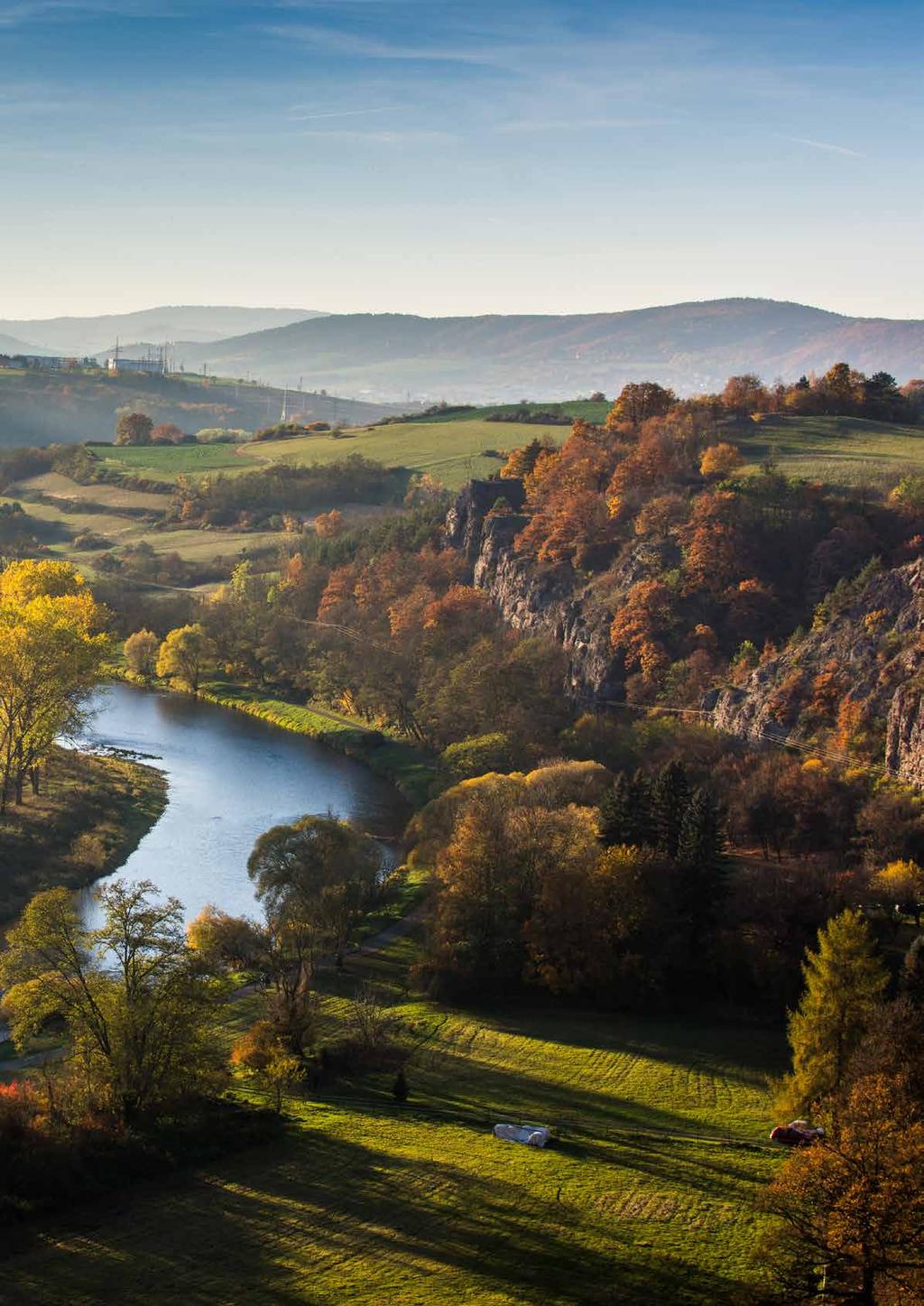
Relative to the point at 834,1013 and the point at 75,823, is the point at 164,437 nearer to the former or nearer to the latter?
the point at 75,823

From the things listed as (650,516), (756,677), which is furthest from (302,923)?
(650,516)

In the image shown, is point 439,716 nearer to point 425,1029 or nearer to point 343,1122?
point 425,1029

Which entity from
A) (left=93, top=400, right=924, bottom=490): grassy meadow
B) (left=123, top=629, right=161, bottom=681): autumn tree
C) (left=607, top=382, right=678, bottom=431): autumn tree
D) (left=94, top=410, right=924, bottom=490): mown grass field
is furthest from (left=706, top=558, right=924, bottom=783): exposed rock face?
(left=123, top=629, right=161, bottom=681): autumn tree

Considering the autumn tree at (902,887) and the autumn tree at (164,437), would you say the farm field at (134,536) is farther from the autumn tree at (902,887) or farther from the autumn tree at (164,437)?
the autumn tree at (902,887)

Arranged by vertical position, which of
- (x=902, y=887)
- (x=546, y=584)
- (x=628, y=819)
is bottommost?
(x=902, y=887)

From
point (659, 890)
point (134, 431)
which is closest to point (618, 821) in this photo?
point (659, 890)

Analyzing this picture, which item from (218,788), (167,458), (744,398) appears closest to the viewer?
(218,788)

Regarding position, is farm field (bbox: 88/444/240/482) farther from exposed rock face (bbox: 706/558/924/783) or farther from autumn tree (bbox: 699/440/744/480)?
exposed rock face (bbox: 706/558/924/783)
